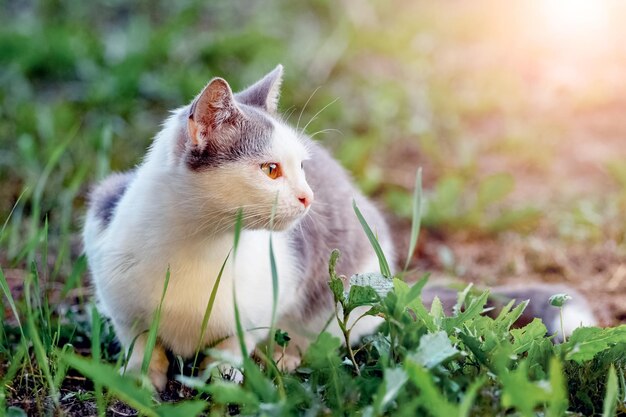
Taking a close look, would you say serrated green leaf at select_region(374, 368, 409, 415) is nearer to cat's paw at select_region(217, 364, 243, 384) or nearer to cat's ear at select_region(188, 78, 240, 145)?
cat's paw at select_region(217, 364, 243, 384)

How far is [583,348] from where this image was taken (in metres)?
1.83

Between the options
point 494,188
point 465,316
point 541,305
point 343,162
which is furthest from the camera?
point 343,162

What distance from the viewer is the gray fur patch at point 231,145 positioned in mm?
2004

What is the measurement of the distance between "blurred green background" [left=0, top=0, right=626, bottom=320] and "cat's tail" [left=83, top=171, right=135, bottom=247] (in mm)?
256

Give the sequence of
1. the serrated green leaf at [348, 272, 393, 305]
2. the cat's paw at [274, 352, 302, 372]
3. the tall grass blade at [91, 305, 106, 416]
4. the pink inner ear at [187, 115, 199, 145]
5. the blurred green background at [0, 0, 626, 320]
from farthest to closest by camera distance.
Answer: the blurred green background at [0, 0, 626, 320] → the cat's paw at [274, 352, 302, 372] → the pink inner ear at [187, 115, 199, 145] → the serrated green leaf at [348, 272, 393, 305] → the tall grass blade at [91, 305, 106, 416]

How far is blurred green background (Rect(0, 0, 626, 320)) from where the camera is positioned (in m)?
3.43

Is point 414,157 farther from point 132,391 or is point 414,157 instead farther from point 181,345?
point 132,391

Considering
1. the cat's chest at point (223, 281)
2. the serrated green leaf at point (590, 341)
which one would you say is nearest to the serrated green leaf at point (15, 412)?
the cat's chest at point (223, 281)

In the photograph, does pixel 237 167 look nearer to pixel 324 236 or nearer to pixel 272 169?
pixel 272 169

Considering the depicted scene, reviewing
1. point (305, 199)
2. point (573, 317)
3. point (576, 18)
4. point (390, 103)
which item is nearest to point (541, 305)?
point (573, 317)

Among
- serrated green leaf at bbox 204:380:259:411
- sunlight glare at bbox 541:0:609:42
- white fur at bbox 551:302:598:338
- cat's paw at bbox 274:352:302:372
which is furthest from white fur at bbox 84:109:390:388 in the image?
sunlight glare at bbox 541:0:609:42

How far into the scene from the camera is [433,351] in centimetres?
168

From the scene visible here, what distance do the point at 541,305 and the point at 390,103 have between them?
7.57ft

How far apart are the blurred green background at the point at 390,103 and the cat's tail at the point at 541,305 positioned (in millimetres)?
435
